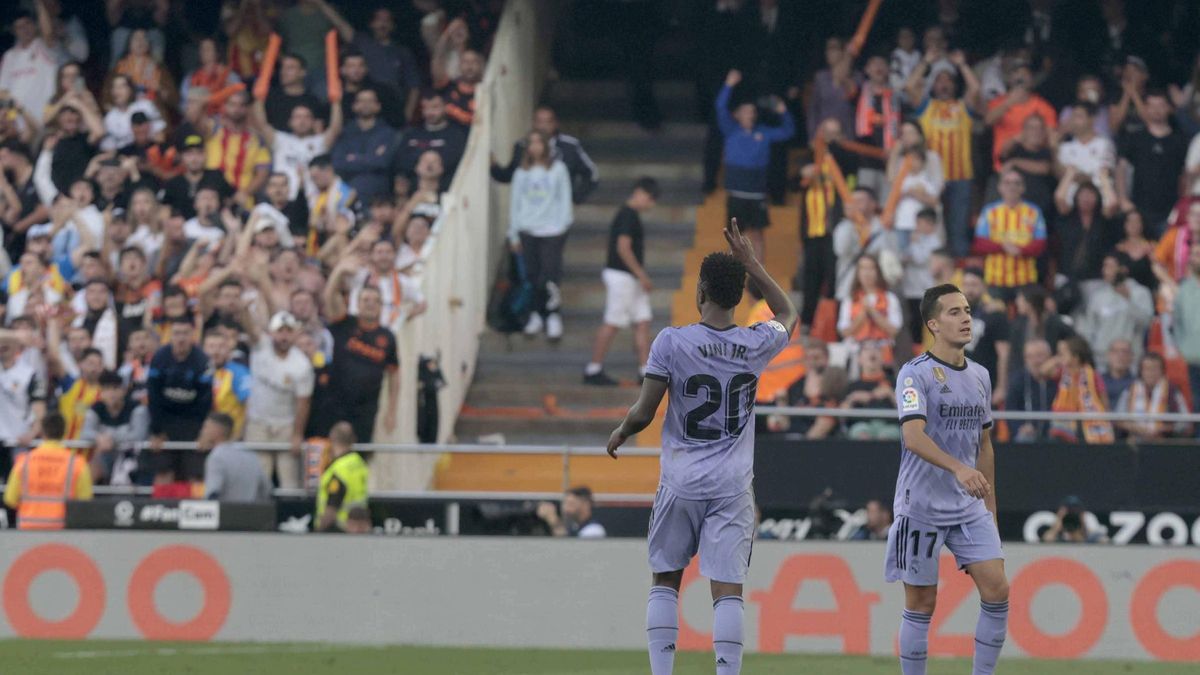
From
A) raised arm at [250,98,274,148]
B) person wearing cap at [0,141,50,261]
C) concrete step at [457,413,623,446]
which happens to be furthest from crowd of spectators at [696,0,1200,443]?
person wearing cap at [0,141,50,261]

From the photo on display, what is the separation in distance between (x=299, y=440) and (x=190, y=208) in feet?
12.0

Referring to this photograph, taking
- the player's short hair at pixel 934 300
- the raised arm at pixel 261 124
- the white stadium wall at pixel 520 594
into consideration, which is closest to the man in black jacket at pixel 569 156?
the raised arm at pixel 261 124

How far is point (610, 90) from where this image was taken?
22.8 metres

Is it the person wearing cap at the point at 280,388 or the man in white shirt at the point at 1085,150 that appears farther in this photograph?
the man in white shirt at the point at 1085,150

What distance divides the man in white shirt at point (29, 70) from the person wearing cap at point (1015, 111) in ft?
32.4

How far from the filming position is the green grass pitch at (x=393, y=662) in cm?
1196

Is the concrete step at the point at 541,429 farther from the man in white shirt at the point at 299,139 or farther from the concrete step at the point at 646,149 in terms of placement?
the concrete step at the point at 646,149

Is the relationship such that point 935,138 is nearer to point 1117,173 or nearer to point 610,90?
point 1117,173

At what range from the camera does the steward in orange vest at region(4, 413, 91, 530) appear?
1532 centimetres


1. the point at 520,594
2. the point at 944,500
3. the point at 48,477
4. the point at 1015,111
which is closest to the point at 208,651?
the point at 520,594

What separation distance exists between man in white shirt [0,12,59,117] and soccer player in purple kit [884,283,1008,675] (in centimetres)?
1391

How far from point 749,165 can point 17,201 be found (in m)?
7.40

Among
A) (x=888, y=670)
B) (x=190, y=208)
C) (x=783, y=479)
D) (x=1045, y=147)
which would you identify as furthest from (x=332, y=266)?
(x=888, y=670)

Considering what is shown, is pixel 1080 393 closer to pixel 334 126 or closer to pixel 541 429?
pixel 541 429
